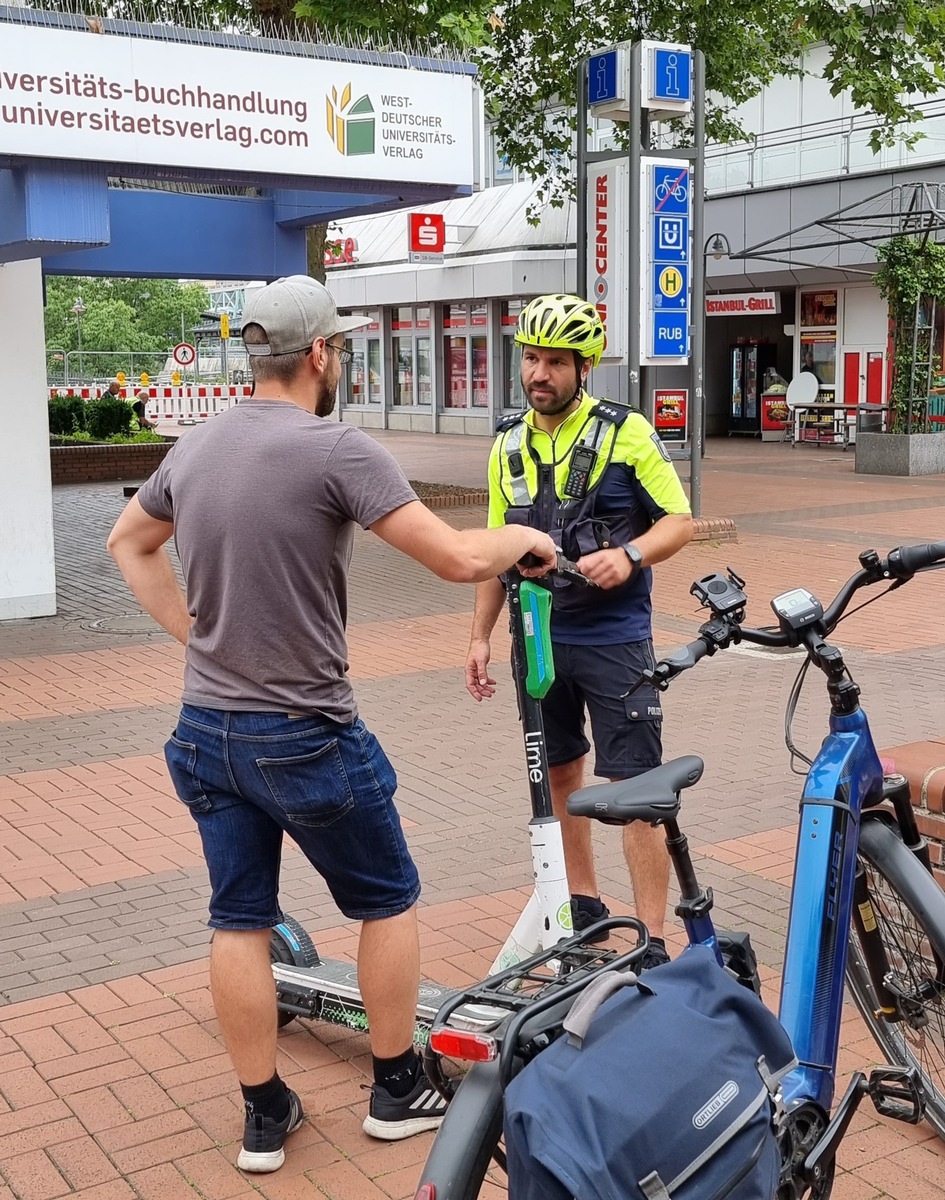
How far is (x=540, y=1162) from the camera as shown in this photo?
70.9 inches

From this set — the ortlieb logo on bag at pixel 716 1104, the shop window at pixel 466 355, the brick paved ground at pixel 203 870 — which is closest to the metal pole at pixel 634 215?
the brick paved ground at pixel 203 870

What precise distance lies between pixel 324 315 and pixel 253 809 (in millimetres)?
1072

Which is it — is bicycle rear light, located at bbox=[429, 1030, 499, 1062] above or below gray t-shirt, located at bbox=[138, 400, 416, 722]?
below

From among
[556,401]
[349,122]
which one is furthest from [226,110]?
[556,401]

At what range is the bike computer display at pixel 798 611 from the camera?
2.82 meters

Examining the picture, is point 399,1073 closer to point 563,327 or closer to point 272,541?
point 272,541

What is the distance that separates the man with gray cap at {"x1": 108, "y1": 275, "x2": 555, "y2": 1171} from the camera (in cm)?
302

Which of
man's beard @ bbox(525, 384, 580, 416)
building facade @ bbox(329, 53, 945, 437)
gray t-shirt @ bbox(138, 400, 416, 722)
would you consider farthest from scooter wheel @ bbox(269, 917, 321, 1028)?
building facade @ bbox(329, 53, 945, 437)

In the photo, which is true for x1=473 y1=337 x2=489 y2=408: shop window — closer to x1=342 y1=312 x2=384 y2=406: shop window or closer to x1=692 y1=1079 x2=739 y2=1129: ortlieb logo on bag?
x1=342 y1=312 x2=384 y2=406: shop window

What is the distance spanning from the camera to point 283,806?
3.09 meters

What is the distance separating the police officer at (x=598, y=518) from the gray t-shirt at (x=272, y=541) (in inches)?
39.3

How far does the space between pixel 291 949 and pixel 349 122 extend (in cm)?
689

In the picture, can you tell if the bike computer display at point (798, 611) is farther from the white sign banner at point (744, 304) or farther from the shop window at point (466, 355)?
the shop window at point (466, 355)

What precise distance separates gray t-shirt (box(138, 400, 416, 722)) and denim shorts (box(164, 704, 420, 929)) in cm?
6
